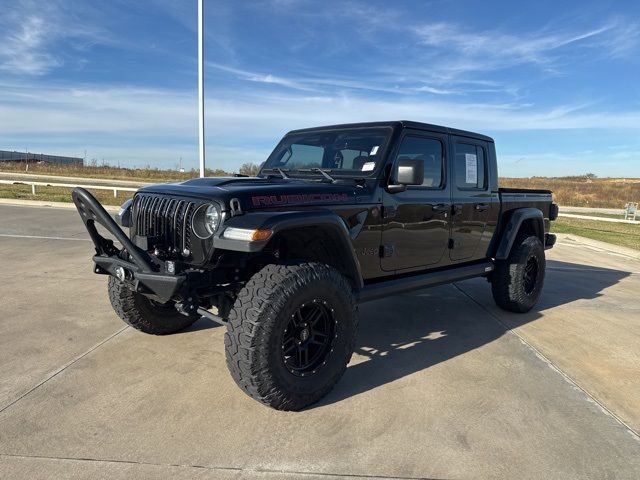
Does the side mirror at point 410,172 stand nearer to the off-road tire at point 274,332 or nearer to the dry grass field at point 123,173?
the off-road tire at point 274,332

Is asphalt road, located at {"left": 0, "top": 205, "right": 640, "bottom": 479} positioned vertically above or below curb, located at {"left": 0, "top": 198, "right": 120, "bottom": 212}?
below

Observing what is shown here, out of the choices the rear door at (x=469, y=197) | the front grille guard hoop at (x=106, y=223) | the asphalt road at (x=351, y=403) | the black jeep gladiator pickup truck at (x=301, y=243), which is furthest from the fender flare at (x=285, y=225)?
the rear door at (x=469, y=197)

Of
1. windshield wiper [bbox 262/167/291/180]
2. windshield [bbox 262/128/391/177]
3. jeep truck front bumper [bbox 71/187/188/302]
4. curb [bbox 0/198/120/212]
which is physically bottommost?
curb [bbox 0/198/120/212]

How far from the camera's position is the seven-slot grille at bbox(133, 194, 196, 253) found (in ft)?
10.3

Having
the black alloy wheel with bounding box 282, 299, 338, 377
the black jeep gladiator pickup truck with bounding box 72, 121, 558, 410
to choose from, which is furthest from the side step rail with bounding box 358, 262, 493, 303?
the black alloy wheel with bounding box 282, 299, 338, 377

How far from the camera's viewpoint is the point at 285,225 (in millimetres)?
2850

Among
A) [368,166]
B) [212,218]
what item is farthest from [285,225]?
[368,166]

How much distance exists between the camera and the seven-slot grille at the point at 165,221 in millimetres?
3129

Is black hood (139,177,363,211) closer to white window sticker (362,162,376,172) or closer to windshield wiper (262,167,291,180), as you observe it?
white window sticker (362,162,376,172)

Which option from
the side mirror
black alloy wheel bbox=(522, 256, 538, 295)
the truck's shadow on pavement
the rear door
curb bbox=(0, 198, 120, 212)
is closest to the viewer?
the side mirror

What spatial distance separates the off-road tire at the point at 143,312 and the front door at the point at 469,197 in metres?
2.52

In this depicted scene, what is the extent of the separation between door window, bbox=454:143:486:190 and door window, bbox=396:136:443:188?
0.26 m

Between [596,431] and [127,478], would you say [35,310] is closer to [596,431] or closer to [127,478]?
[127,478]

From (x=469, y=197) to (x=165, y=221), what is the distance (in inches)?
114
